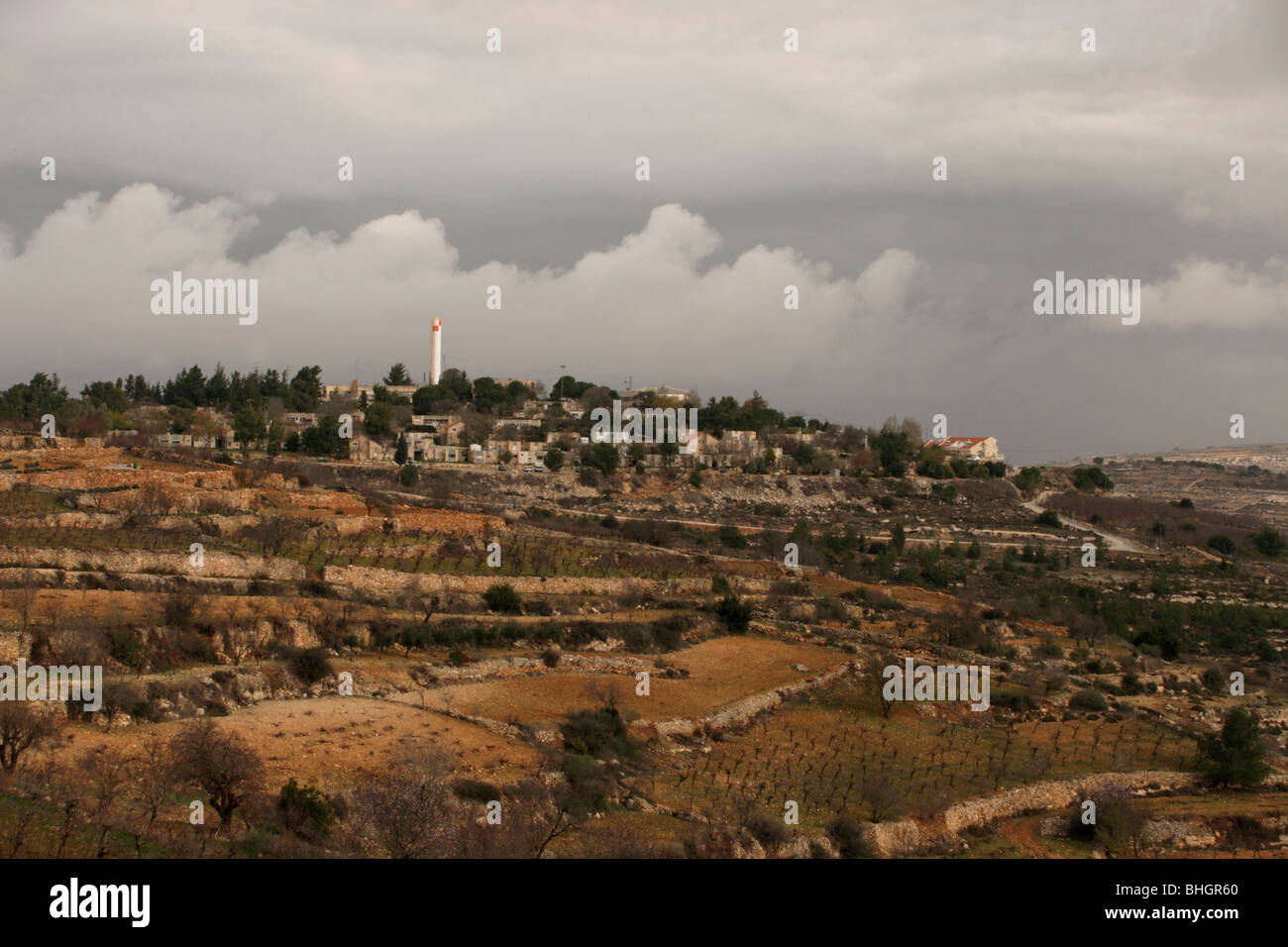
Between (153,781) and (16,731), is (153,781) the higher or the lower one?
the lower one

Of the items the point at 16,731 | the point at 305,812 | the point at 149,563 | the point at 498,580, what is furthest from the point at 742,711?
the point at 149,563

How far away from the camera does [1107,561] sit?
59375mm

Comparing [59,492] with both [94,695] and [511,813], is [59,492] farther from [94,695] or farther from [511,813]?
[511,813]

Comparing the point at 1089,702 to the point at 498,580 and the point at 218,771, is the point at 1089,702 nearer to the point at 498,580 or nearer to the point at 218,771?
Result: the point at 498,580

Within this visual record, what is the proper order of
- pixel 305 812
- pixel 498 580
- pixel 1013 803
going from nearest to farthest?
pixel 305 812 < pixel 1013 803 < pixel 498 580

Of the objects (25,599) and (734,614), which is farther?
(734,614)

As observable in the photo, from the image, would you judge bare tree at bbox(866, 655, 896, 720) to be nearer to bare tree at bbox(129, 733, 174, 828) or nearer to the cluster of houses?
bare tree at bbox(129, 733, 174, 828)

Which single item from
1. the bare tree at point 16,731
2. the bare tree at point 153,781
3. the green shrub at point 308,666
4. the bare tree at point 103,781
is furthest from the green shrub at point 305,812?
the green shrub at point 308,666

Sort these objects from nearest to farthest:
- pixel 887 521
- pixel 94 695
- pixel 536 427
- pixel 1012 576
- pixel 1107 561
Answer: pixel 94 695, pixel 1012 576, pixel 1107 561, pixel 887 521, pixel 536 427

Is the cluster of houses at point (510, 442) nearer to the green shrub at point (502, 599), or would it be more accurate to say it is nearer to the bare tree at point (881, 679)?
the green shrub at point (502, 599)

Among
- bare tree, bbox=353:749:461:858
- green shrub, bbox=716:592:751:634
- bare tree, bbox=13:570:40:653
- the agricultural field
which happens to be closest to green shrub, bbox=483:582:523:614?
the agricultural field

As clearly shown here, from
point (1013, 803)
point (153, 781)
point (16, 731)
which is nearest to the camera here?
point (153, 781)
